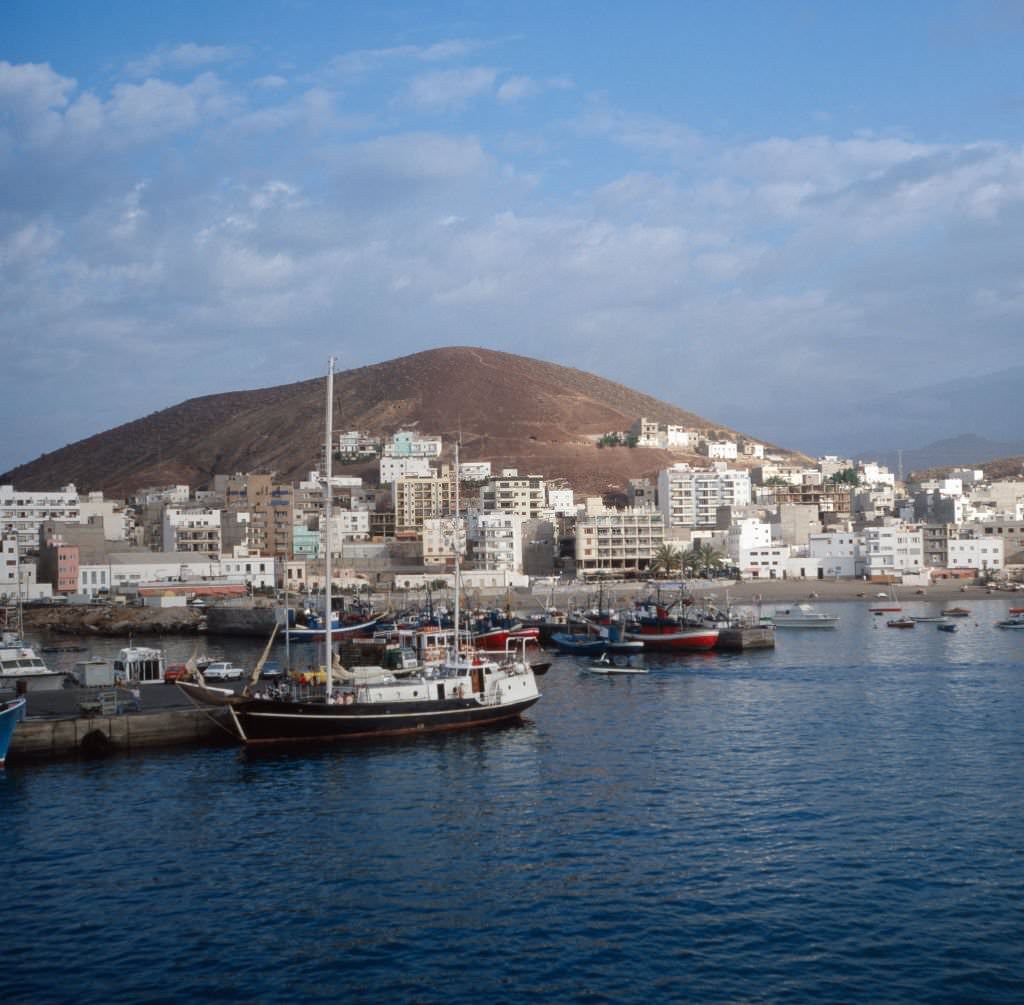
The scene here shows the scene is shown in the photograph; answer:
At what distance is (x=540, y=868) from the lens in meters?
22.0

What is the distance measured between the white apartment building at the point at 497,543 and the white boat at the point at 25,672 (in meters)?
61.2

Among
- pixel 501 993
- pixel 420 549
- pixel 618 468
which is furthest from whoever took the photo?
pixel 618 468

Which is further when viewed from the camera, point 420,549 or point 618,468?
point 618,468

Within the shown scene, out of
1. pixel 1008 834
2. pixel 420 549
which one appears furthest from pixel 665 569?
pixel 1008 834

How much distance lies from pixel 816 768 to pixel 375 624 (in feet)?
150

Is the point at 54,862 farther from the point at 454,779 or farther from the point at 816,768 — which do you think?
the point at 816,768

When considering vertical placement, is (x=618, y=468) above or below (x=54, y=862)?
above

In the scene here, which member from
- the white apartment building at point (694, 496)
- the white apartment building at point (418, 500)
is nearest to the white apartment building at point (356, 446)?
the white apartment building at point (418, 500)

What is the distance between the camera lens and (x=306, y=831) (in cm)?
2462

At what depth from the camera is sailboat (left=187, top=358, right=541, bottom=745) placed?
33134mm

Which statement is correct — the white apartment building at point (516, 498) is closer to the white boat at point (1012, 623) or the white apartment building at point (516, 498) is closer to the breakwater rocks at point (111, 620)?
the breakwater rocks at point (111, 620)

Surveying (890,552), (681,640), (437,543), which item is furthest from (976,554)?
(681,640)

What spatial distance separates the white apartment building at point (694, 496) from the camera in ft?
431

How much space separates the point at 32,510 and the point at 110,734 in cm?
9257
